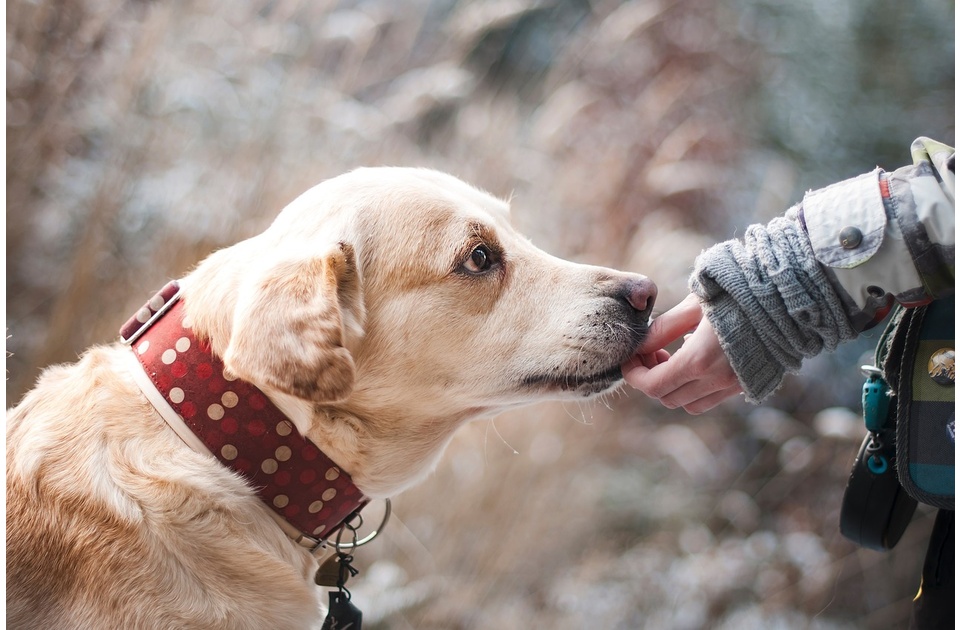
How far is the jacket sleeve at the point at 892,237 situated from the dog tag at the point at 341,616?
4.06 ft

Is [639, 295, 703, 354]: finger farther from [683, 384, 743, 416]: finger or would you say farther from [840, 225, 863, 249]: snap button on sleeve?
[840, 225, 863, 249]: snap button on sleeve

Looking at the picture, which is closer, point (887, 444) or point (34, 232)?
point (887, 444)

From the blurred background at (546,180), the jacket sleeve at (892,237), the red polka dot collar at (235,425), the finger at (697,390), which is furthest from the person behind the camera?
the blurred background at (546,180)

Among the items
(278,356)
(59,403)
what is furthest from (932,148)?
(59,403)

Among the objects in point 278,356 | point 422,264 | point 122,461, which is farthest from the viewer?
point 422,264

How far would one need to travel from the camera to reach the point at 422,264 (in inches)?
67.6

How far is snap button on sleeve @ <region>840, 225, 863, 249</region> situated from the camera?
137 cm

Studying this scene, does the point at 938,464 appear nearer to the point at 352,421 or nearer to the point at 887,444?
the point at 887,444

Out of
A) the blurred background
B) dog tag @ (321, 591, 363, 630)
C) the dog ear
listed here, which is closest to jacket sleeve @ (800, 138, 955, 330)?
the dog ear

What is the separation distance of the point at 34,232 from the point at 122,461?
6.11 ft

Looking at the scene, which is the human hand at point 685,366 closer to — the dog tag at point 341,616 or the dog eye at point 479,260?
the dog eye at point 479,260

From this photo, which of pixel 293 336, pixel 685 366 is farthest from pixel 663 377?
pixel 293 336

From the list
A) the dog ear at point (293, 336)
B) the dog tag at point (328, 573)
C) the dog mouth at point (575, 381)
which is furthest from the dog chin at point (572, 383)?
the dog tag at point (328, 573)

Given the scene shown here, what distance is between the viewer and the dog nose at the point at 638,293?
5.72ft
